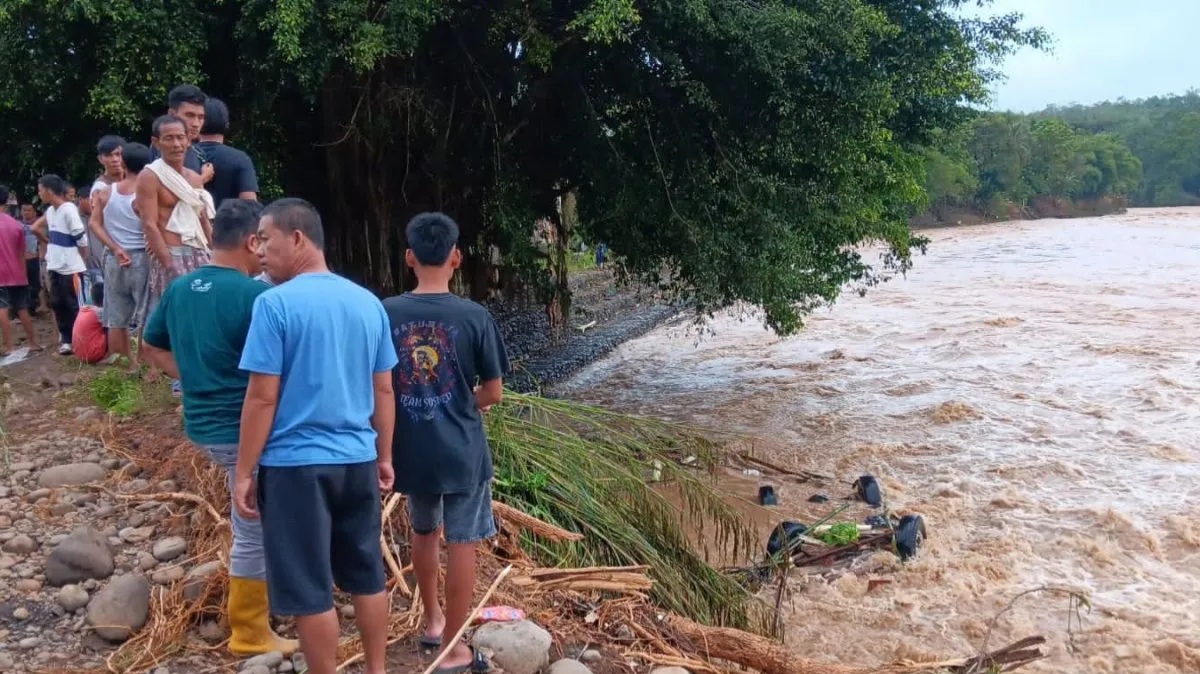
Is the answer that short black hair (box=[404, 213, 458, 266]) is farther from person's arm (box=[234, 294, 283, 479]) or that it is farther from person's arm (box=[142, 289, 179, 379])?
person's arm (box=[142, 289, 179, 379])

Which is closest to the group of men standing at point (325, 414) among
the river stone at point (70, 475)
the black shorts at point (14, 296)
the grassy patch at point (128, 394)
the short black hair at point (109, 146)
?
the river stone at point (70, 475)

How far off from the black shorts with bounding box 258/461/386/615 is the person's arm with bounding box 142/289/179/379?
0.81 meters

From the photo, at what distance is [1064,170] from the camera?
6116cm

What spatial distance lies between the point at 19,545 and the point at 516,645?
98.4 inches

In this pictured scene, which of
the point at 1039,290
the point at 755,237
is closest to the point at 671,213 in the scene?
the point at 755,237

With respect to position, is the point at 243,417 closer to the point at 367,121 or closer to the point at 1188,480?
the point at 367,121

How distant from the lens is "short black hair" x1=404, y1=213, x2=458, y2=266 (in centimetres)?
345

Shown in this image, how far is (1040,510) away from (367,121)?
24.7 feet

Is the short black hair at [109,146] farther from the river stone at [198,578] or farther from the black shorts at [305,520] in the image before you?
the black shorts at [305,520]

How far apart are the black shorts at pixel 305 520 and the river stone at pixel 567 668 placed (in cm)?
97

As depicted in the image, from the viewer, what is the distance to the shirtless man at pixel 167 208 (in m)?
4.89

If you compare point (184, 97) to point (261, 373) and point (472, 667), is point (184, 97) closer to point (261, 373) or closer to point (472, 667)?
point (261, 373)

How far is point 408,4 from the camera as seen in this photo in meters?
7.93

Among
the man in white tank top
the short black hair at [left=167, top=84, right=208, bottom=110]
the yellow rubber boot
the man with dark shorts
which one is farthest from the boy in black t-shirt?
the man with dark shorts
